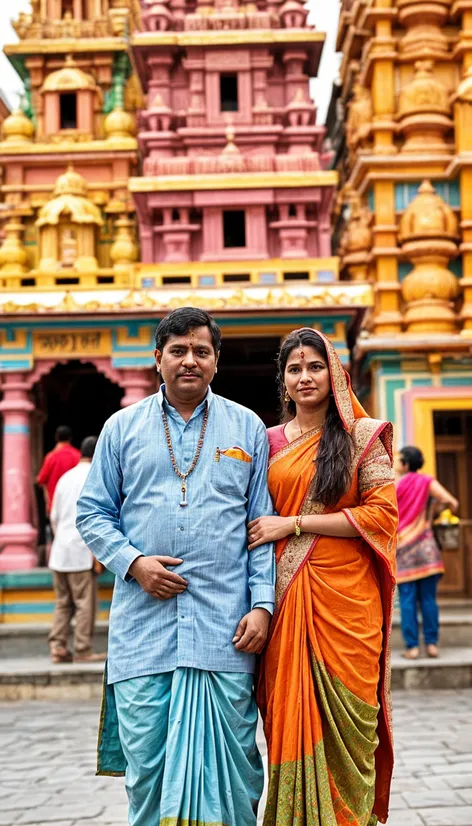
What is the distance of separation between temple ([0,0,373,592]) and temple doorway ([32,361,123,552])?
4 cm

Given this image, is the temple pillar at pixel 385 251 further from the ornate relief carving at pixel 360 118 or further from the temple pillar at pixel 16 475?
the temple pillar at pixel 16 475

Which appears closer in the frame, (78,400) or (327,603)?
(327,603)

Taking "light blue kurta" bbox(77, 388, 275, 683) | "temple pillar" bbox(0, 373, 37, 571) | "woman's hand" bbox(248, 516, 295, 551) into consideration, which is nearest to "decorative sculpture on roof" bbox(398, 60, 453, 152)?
"temple pillar" bbox(0, 373, 37, 571)

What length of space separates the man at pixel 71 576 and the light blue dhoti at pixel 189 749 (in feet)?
17.2

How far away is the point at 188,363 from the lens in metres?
3.37

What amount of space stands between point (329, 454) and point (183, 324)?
67 cm

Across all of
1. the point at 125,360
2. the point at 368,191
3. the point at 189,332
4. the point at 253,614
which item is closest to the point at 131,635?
the point at 253,614

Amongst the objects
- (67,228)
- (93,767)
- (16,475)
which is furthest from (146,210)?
(93,767)

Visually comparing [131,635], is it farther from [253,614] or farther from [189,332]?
[189,332]

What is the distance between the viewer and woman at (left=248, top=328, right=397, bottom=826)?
3.27m

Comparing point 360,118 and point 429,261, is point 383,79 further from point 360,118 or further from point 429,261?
point 429,261

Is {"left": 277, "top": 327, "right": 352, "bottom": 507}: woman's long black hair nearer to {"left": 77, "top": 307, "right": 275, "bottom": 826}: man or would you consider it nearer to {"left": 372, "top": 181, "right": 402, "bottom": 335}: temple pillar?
{"left": 77, "top": 307, "right": 275, "bottom": 826}: man

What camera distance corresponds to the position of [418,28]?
14273 millimetres

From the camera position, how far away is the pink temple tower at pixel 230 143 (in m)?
13.5
